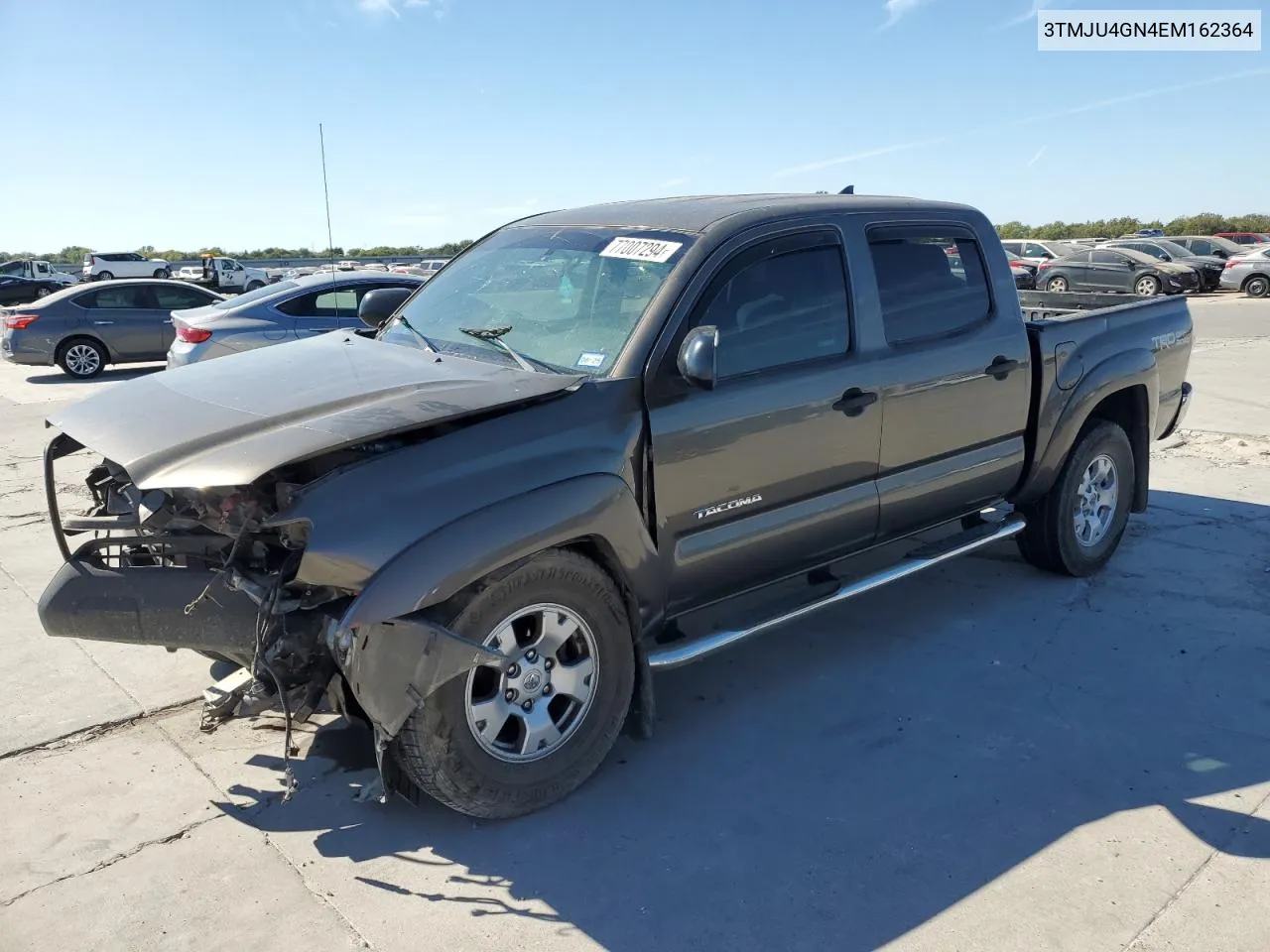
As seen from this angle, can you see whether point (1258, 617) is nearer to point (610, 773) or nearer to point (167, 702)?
point (610, 773)

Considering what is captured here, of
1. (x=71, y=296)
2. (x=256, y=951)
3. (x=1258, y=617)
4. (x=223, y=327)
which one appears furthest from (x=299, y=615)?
(x=71, y=296)

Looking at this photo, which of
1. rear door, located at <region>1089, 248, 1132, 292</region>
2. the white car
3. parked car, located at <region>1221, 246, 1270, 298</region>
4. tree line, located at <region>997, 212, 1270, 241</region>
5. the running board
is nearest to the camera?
the running board

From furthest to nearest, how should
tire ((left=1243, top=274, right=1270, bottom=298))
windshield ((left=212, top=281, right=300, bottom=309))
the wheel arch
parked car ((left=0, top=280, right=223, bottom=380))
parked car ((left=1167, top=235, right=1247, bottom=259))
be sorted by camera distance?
1. parked car ((left=1167, top=235, right=1247, bottom=259))
2. tire ((left=1243, top=274, right=1270, bottom=298))
3. the wheel arch
4. parked car ((left=0, top=280, right=223, bottom=380))
5. windshield ((left=212, top=281, right=300, bottom=309))

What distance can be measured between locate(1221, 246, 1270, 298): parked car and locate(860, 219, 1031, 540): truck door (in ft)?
88.9

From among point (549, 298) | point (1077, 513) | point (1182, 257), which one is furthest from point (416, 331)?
point (1182, 257)

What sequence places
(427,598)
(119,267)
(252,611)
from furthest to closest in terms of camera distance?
(119,267) → (252,611) → (427,598)

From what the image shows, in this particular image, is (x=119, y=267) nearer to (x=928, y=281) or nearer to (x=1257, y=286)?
(x=1257, y=286)

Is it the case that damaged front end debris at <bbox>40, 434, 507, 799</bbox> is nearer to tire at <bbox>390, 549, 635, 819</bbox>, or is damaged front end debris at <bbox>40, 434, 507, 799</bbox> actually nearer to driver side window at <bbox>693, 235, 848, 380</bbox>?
tire at <bbox>390, 549, 635, 819</bbox>

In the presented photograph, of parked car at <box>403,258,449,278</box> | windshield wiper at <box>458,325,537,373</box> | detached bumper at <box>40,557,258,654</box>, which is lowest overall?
detached bumper at <box>40,557,258,654</box>

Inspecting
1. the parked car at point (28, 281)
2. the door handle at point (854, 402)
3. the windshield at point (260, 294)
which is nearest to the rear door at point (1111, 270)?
the windshield at point (260, 294)

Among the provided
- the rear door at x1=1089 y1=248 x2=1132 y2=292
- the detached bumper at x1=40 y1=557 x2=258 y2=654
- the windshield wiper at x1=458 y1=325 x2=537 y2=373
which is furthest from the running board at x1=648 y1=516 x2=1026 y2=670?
the rear door at x1=1089 y1=248 x2=1132 y2=292

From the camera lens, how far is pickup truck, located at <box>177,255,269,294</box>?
32.8 metres

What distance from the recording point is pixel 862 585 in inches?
169

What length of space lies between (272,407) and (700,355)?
1428 millimetres
